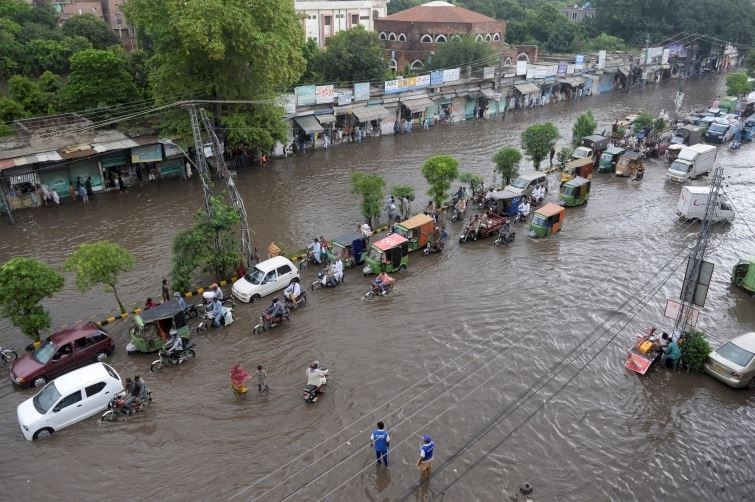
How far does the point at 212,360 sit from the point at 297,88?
25.5 metres

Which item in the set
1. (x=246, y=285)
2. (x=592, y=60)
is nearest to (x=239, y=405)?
(x=246, y=285)

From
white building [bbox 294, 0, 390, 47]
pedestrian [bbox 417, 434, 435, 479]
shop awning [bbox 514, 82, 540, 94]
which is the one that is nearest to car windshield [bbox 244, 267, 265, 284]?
pedestrian [bbox 417, 434, 435, 479]

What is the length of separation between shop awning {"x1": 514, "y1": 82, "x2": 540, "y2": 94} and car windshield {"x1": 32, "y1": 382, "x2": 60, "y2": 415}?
4697cm

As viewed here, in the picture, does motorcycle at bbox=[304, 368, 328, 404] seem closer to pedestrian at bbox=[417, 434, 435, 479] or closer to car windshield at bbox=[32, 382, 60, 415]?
pedestrian at bbox=[417, 434, 435, 479]

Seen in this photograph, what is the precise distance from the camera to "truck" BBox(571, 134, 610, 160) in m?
34.3

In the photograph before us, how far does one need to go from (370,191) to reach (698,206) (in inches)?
600

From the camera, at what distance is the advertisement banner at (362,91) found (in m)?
41.2

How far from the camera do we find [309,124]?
127 ft

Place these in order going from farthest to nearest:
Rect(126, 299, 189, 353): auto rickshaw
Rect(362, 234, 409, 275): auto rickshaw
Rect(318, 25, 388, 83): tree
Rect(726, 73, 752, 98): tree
Answer: 1. Rect(726, 73, 752, 98): tree
2. Rect(318, 25, 388, 83): tree
3. Rect(362, 234, 409, 275): auto rickshaw
4. Rect(126, 299, 189, 353): auto rickshaw

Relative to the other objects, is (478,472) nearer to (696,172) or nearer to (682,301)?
(682,301)

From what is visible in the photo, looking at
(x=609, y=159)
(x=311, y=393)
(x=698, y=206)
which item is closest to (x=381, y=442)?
(x=311, y=393)

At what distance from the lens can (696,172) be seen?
3325cm

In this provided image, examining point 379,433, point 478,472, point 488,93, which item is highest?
point 488,93

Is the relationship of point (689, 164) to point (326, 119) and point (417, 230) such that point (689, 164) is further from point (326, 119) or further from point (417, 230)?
point (326, 119)
